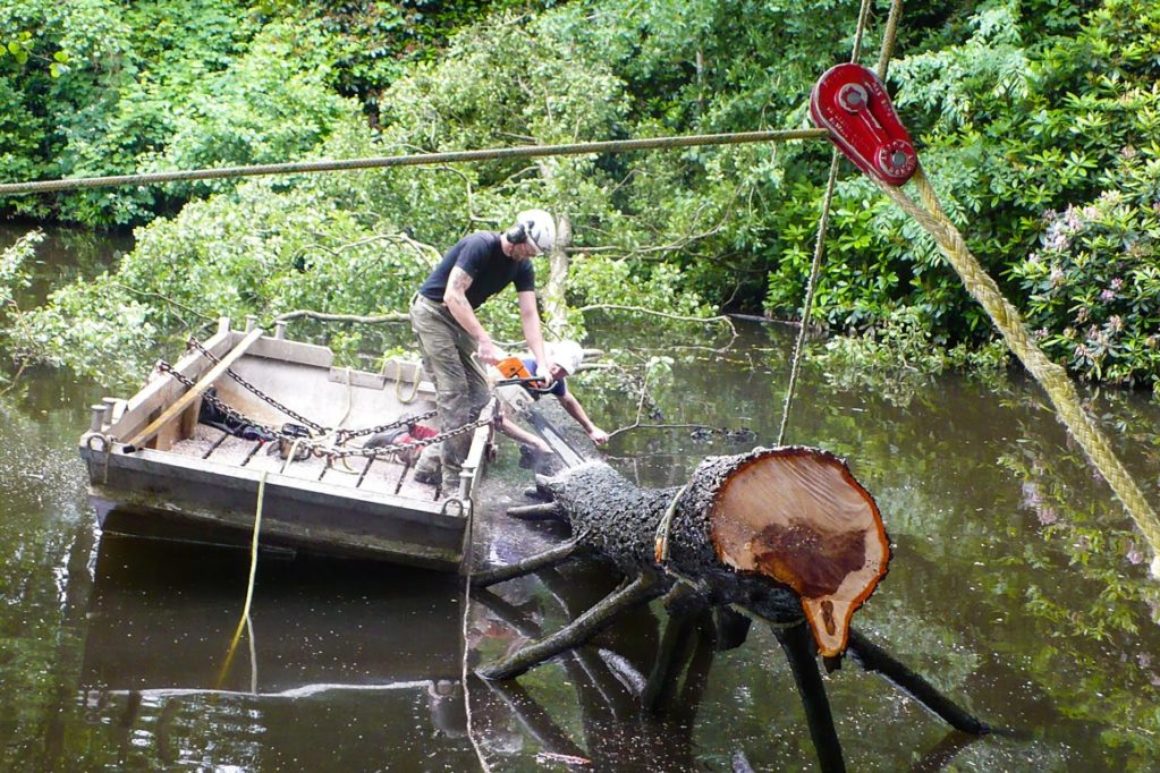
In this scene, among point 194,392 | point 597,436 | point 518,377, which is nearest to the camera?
point 194,392

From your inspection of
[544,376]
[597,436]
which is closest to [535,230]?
[544,376]

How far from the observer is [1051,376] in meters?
3.15

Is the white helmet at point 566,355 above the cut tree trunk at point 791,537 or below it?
below

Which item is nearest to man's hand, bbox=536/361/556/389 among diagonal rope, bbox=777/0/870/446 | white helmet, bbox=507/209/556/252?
white helmet, bbox=507/209/556/252

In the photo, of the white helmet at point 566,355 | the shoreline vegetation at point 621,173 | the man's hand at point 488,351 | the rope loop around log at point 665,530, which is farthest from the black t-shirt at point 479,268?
the shoreline vegetation at point 621,173

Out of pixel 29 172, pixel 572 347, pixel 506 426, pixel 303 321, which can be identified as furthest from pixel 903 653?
pixel 29 172

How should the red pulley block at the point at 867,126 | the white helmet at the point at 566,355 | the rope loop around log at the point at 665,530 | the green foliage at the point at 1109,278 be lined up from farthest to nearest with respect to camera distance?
1. the green foliage at the point at 1109,278
2. the white helmet at the point at 566,355
3. the rope loop around log at the point at 665,530
4. the red pulley block at the point at 867,126

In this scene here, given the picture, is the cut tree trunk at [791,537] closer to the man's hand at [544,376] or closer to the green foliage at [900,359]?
the man's hand at [544,376]

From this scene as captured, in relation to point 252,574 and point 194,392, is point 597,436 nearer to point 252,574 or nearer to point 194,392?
point 194,392

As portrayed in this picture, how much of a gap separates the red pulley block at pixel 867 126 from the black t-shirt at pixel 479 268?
328cm

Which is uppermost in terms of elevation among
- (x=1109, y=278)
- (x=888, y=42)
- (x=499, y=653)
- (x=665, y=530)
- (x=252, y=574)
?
(x=888, y=42)

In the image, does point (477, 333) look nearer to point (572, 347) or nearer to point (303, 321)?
point (572, 347)

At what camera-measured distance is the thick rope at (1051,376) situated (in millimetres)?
3090

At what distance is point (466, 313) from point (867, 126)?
10.8 feet
